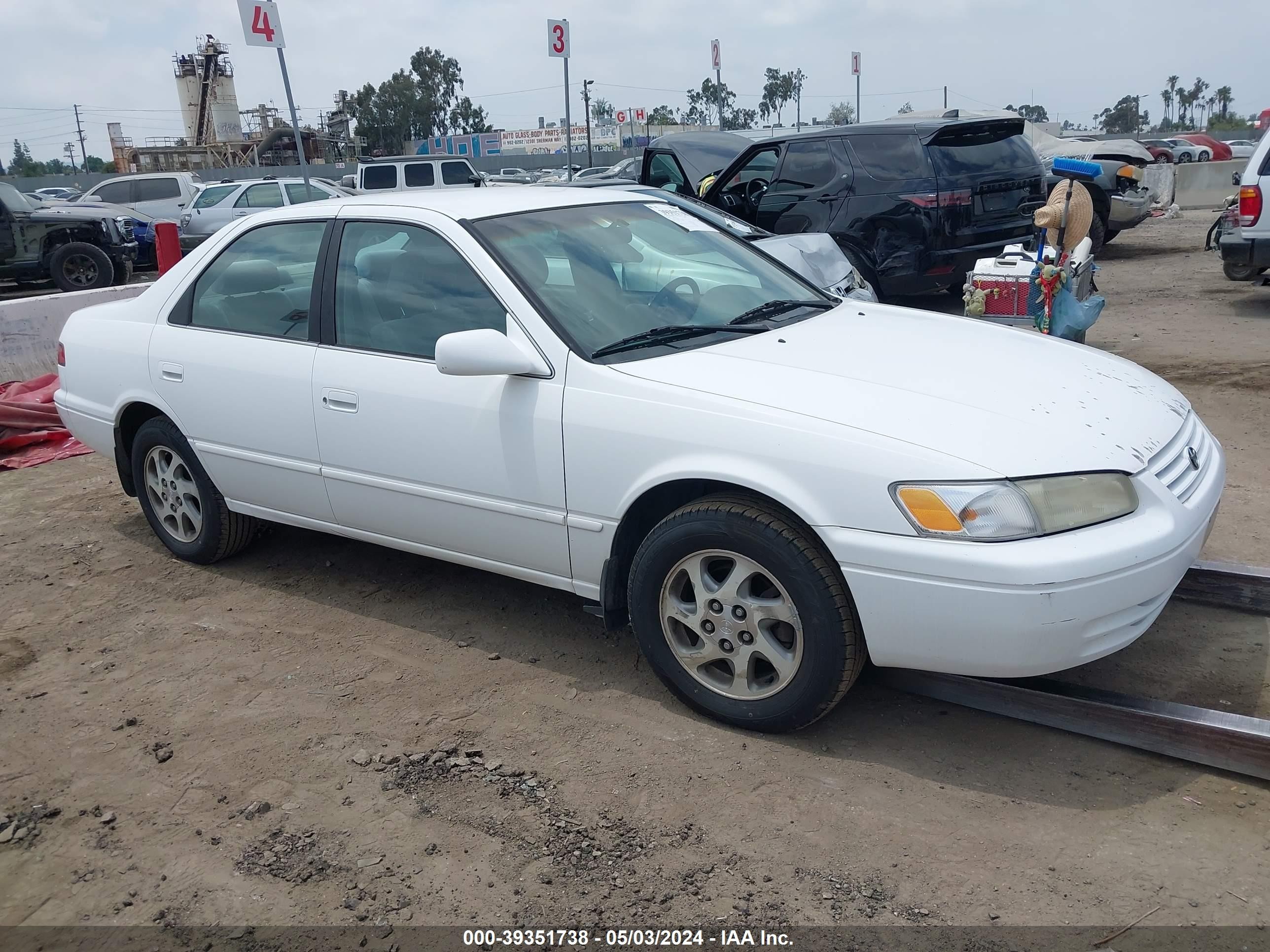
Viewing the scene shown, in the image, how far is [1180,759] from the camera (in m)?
2.94

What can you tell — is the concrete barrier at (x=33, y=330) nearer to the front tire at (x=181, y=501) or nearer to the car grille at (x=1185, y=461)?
the front tire at (x=181, y=501)

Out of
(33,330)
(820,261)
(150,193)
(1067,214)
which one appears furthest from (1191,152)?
(33,330)

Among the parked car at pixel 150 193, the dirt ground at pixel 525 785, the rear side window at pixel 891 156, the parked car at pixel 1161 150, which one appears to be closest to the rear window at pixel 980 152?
the rear side window at pixel 891 156

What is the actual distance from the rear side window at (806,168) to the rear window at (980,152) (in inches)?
36.3

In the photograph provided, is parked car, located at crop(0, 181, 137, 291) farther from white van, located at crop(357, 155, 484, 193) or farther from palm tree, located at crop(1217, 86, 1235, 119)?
palm tree, located at crop(1217, 86, 1235, 119)

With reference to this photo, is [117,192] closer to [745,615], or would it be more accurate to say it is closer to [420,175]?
[420,175]

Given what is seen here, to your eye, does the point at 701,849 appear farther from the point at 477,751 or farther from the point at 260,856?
the point at 260,856

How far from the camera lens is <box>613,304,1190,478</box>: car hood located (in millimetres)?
2820

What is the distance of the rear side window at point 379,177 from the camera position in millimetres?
19125

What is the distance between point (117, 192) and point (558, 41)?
11994mm

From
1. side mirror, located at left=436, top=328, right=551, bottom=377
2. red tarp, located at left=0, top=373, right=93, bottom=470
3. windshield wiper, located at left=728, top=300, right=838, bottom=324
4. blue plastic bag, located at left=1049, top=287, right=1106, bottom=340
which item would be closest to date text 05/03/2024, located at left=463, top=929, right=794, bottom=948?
side mirror, located at left=436, top=328, right=551, bottom=377

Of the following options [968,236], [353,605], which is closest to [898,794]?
[353,605]

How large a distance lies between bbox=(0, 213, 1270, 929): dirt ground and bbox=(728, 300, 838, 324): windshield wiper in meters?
1.30

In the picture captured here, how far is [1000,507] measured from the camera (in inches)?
106
